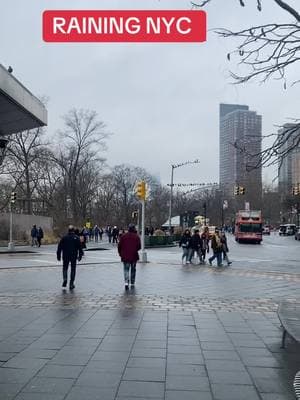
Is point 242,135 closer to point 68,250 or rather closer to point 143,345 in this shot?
point 143,345

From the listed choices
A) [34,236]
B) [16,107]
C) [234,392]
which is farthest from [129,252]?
[34,236]

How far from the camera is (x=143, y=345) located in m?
7.62

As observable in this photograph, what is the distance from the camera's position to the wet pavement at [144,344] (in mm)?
5562

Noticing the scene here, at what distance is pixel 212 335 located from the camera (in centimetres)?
844

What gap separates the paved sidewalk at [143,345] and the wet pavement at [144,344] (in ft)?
0.04

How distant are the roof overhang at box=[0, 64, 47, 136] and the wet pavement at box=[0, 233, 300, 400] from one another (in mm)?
3351

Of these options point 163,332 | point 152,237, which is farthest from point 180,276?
point 152,237

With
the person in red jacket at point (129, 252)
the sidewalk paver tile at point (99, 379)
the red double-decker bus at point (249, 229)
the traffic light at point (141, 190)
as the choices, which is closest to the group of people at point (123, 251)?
the person in red jacket at point (129, 252)

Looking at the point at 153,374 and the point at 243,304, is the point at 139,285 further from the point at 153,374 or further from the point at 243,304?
the point at 153,374

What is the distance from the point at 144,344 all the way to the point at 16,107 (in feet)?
12.8

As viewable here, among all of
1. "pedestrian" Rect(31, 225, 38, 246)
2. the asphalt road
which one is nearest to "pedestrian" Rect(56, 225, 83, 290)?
the asphalt road

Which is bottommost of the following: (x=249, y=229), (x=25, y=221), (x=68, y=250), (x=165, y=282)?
(x=165, y=282)

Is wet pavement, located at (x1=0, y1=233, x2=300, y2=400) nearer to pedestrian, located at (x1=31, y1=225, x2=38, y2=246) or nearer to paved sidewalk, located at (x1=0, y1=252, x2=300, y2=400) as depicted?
paved sidewalk, located at (x1=0, y1=252, x2=300, y2=400)

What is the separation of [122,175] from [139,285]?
95111mm
